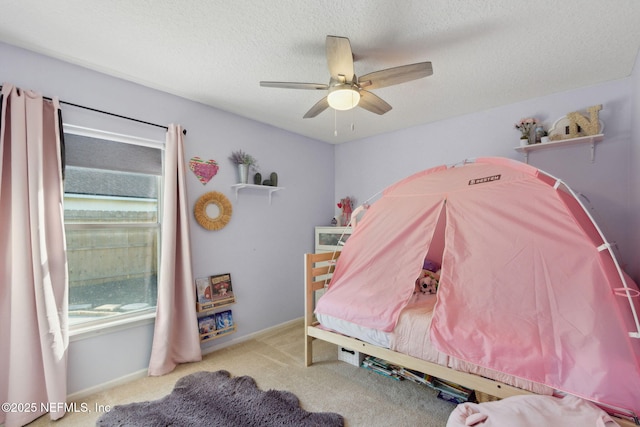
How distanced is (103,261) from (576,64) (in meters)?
3.87

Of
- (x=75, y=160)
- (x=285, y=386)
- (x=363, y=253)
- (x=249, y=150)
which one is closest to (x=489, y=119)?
(x=363, y=253)

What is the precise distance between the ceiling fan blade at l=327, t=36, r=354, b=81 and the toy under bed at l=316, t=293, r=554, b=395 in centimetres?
159

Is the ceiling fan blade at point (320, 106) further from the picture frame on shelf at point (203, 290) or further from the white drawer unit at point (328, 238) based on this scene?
the picture frame on shelf at point (203, 290)

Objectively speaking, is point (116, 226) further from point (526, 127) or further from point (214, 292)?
point (526, 127)

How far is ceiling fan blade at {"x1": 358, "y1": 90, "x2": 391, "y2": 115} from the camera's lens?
207cm

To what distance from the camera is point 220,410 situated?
2.00m

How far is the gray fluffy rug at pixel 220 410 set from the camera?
6.17 feet

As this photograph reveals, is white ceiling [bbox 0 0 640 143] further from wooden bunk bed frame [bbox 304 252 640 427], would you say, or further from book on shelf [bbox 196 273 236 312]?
book on shelf [bbox 196 273 236 312]

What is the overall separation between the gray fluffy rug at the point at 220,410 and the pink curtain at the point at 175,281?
37 cm

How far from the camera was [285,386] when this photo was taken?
230cm

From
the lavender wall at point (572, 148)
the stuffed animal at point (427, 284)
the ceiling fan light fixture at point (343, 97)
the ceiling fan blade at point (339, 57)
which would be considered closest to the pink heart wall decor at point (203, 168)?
the ceiling fan light fixture at point (343, 97)

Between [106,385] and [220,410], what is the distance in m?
1.01

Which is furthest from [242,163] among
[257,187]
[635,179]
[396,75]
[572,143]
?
[635,179]

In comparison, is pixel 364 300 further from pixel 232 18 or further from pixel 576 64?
pixel 576 64
